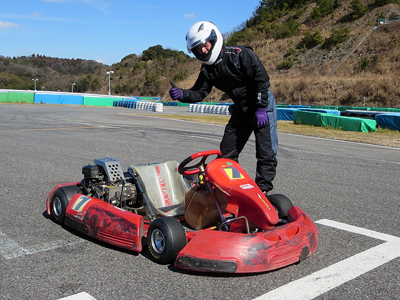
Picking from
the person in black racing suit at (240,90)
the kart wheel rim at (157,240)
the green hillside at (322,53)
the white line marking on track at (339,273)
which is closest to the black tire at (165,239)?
the kart wheel rim at (157,240)

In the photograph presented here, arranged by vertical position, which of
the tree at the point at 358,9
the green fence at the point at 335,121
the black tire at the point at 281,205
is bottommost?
the black tire at the point at 281,205

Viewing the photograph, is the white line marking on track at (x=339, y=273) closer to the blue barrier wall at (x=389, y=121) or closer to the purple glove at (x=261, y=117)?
the purple glove at (x=261, y=117)

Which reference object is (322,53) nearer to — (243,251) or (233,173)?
(233,173)

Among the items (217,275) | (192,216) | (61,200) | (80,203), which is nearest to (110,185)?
(80,203)

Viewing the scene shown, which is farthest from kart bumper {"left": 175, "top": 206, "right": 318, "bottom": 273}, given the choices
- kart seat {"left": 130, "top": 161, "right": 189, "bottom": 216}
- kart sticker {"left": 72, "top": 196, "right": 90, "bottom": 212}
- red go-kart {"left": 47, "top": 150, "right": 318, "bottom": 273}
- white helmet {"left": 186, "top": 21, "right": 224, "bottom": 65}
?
white helmet {"left": 186, "top": 21, "right": 224, "bottom": 65}

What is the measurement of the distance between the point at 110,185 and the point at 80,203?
1.04 ft

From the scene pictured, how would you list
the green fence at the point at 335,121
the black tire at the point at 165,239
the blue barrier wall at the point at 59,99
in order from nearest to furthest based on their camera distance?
the black tire at the point at 165,239
the green fence at the point at 335,121
the blue barrier wall at the point at 59,99

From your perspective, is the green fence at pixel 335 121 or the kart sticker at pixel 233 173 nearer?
the kart sticker at pixel 233 173

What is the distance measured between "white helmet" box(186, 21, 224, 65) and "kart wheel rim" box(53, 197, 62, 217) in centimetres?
175

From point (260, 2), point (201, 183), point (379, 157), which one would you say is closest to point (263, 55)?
point (260, 2)

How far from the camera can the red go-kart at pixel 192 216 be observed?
8.35ft

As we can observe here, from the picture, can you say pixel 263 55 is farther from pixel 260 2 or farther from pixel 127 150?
pixel 127 150

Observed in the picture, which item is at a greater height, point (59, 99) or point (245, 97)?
point (245, 97)

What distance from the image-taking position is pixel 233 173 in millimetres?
2986
